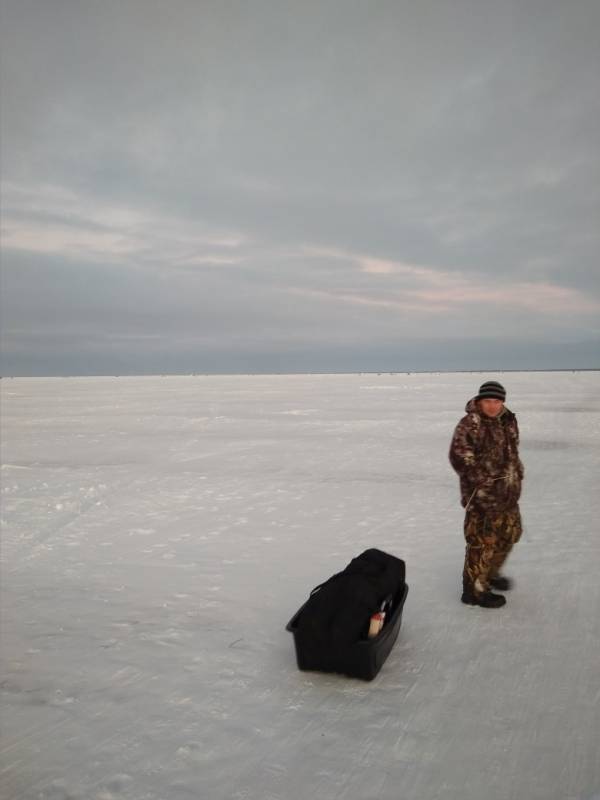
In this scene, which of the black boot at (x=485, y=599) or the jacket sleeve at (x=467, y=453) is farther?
the black boot at (x=485, y=599)

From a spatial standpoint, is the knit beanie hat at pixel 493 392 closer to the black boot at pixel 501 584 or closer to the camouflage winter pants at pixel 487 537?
the camouflage winter pants at pixel 487 537

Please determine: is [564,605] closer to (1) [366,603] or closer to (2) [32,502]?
(1) [366,603]

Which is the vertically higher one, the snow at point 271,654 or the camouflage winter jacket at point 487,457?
the camouflage winter jacket at point 487,457

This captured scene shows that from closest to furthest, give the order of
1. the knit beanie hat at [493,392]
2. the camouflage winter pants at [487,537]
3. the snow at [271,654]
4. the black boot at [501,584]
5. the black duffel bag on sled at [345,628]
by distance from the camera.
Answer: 1. the snow at [271,654]
2. the black duffel bag on sled at [345,628]
3. the knit beanie hat at [493,392]
4. the camouflage winter pants at [487,537]
5. the black boot at [501,584]

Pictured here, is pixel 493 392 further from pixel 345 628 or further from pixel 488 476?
pixel 345 628

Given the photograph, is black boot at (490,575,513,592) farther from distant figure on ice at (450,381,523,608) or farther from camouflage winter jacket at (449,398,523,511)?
camouflage winter jacket at (449,398,523,511)

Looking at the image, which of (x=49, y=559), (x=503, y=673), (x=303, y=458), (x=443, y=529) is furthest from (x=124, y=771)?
(x=303, y=458)

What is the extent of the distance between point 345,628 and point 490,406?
2261 mm

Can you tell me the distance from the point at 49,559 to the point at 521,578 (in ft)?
18.4

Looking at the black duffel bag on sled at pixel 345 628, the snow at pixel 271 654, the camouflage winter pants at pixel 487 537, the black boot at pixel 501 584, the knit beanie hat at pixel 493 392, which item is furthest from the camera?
the black boot at pixel 501 584

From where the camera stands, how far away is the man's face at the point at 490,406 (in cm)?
465

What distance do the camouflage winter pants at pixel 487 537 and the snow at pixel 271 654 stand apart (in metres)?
0.40

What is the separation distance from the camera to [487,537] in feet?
15.9

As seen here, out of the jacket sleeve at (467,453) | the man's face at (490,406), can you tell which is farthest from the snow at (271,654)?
the man's face at (490,406)
